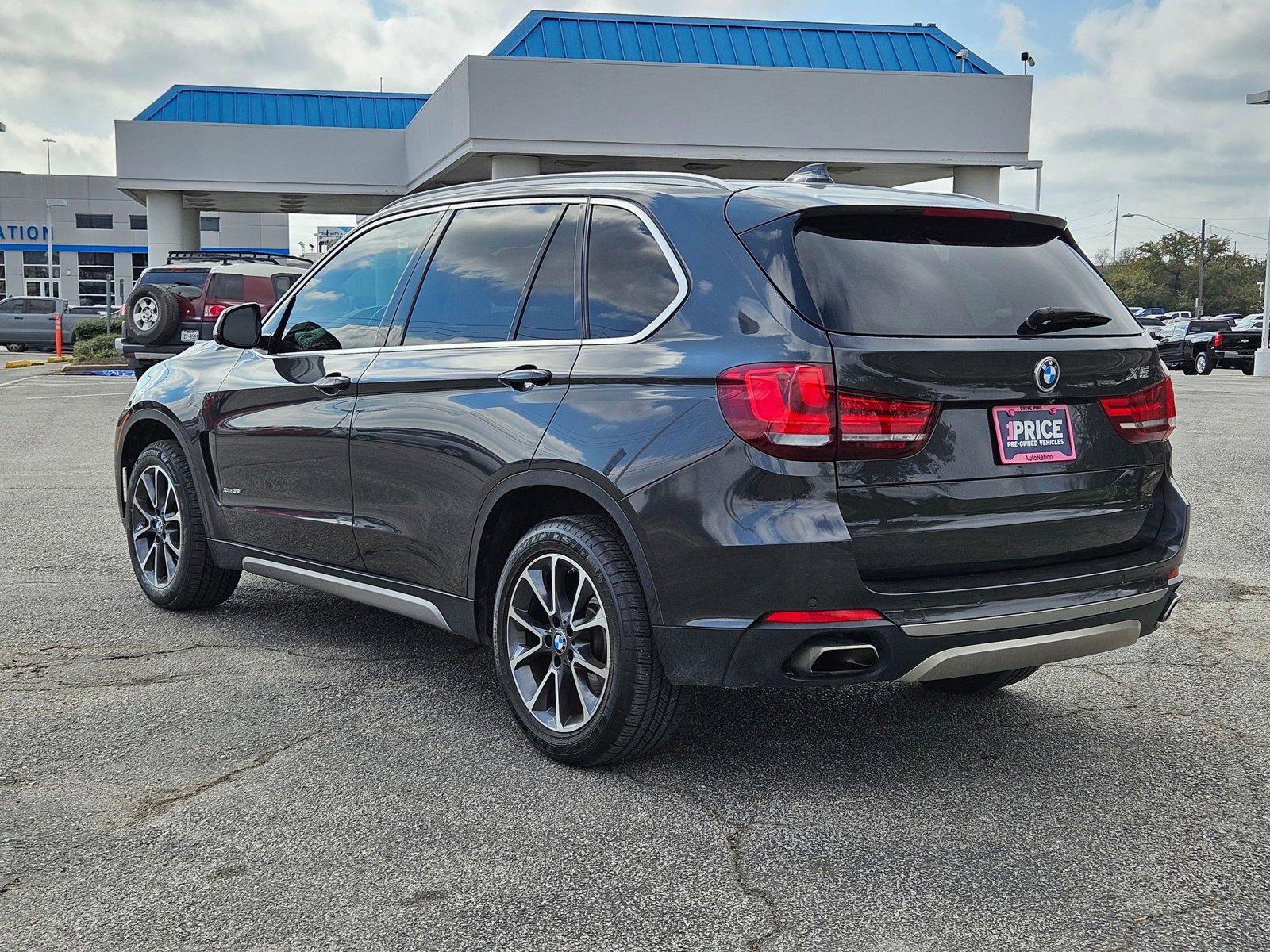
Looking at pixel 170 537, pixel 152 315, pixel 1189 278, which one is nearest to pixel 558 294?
pixel 170 537

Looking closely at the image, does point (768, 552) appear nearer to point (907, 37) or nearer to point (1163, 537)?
point (1163, 537)

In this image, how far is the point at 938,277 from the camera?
3.87 m

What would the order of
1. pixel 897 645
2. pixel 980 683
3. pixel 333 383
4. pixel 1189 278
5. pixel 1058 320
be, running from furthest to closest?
pixel 1189 278 < pixel 333 383 < pixel 980 683 < pixel 1058 320 < pixel 897 645

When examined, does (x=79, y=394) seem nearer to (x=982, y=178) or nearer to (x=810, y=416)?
(x=982, y=178)

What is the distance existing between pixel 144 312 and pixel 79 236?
6734 cm

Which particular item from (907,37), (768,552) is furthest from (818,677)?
(907,37)

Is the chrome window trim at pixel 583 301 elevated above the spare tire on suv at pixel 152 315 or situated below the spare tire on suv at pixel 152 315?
below

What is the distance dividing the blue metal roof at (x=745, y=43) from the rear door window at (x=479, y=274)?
71.8 feet

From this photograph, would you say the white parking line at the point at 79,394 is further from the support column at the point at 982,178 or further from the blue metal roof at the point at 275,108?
the support column at the point at 982,178

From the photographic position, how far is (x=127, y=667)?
5.23 meters

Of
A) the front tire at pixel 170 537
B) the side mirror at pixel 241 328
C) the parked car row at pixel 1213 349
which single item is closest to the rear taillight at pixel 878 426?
the side mirror at pixel 241 328

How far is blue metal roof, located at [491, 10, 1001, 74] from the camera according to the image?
25922mm

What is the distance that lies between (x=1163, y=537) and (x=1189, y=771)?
73 cm

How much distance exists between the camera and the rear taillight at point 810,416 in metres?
3.52
